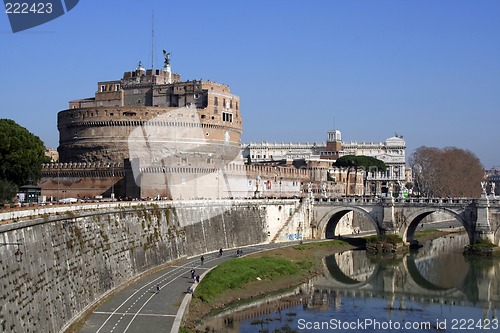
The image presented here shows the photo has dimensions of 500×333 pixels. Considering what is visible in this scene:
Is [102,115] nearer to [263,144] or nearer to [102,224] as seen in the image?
[102,224]

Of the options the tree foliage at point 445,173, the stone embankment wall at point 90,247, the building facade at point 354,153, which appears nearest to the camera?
the stone embankment wall at point 90,247

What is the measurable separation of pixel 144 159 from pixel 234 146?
18658 mm

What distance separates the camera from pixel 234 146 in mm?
77750

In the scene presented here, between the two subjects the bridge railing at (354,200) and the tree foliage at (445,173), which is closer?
the bridge railing at (354,200)

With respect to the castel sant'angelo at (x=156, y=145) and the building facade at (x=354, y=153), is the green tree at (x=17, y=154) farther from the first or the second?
the building facade at (x=354, y=153)

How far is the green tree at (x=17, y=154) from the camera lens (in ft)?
148

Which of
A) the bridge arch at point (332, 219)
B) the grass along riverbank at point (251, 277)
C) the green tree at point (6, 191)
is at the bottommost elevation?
the grass along riverbank at point (251, 277)

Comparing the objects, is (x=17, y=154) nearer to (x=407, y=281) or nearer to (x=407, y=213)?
(x=407, y=281)

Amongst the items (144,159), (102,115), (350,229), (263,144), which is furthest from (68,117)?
(263,144)

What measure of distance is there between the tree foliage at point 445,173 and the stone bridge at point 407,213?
27.8 meters

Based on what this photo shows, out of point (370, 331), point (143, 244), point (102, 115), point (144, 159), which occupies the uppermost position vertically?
point (102, 115)

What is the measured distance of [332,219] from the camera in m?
65.1

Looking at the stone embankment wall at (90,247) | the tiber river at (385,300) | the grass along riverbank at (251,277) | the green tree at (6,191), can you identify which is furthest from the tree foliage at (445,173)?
the green tree at (6,191)

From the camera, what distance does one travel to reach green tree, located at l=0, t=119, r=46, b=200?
148 feet
